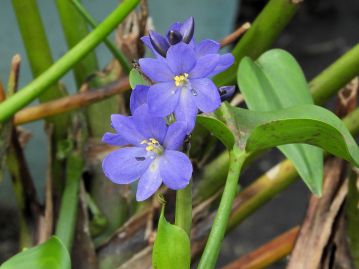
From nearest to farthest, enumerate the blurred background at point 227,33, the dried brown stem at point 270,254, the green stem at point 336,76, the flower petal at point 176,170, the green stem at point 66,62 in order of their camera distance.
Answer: the flower petal at point 176,170
the green stem at point 66,62
the green stem at point 336,76
the dried brown stem at point 270,254
the blurred background at point 227,33

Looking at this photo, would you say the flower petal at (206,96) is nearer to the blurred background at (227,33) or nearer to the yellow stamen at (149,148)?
the yellow stamen at (149,148)

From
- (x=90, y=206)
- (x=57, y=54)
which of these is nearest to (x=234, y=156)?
(x=90, y=206)

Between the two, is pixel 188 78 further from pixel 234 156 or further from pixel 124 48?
pixel 124 48

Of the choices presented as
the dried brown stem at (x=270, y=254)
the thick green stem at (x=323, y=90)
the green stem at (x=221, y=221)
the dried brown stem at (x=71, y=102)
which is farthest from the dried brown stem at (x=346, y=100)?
the green stem at (x=221, y=221)

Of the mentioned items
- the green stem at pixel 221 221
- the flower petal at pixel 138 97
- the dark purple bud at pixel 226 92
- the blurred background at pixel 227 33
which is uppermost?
the flower petal at pixel 138 97

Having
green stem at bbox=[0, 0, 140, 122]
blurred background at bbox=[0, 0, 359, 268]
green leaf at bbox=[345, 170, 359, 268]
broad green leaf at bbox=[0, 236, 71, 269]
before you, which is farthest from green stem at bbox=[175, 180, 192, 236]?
blurred background at bbox=[0, 0, 359, 268]
